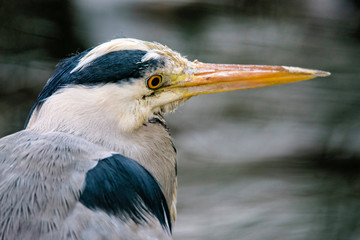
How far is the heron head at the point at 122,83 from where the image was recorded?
1.57 meters

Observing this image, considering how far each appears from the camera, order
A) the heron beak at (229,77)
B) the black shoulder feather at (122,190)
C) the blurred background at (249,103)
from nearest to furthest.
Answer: the black shoulder feather at (122,190), the heron beak at (229,77), the blurred background at (249,103)

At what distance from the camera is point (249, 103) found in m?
3.31

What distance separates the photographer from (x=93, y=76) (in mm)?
1558

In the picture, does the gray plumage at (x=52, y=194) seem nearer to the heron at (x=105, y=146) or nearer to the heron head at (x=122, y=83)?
the heron at (x=105, y=146)

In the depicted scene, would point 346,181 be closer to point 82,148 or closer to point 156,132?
point 156,132

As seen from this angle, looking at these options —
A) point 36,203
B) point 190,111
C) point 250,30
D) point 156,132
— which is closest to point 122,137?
point 156,132

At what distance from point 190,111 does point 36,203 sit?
2122 millimetres

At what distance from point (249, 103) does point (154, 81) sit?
1.74 meters

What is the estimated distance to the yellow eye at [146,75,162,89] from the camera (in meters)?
1.65

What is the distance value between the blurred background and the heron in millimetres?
1448

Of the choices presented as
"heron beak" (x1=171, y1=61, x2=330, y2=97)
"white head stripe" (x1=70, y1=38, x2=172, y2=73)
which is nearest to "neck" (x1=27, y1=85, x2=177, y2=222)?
"white head stripe" (x1=70, y1=38, x2=172, y2=73)

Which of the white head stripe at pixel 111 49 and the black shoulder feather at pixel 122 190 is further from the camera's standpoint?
the white head stripe at pixel 111 49

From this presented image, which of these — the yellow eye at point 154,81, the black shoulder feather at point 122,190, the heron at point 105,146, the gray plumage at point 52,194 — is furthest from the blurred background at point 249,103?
the gray plumage at point 52,194

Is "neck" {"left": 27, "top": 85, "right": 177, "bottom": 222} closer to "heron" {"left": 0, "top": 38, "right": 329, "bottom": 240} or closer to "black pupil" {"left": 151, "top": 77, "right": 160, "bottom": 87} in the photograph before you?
"heron" {"left": 0, "top": 38, "right": 329, "bottom": 240}
